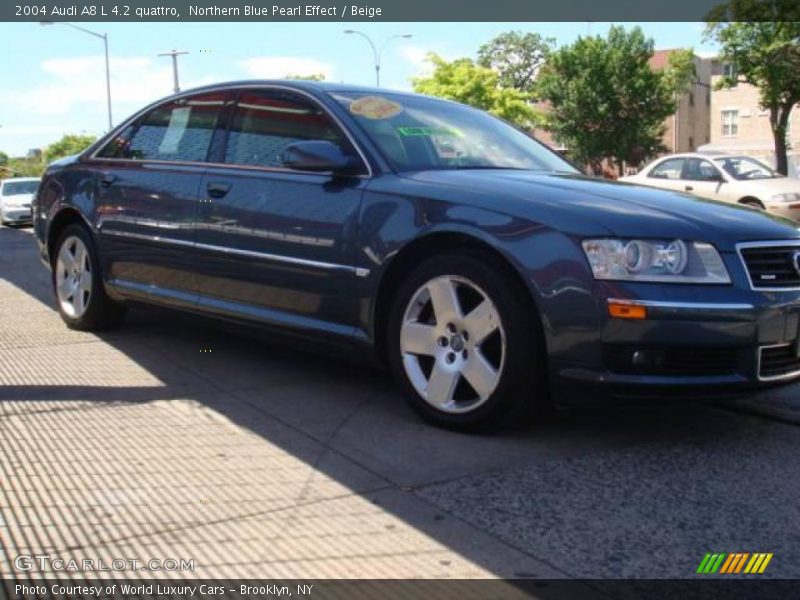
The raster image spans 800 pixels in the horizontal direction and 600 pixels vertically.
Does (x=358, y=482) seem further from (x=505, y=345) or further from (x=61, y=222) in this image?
(x=61, y=222)

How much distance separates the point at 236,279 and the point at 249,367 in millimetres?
627

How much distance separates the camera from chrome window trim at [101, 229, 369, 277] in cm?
413

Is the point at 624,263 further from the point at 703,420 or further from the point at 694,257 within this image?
the point at 703,420

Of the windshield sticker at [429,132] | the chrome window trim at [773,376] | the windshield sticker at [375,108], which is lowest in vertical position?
the chrome window trim at [773,376]

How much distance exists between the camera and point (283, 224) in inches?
172

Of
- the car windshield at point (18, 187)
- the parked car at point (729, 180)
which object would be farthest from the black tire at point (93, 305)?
the car windshield at point (18, 187)

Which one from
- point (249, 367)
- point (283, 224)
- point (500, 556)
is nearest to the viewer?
point (500, 556)

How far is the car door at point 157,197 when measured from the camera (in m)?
5.01

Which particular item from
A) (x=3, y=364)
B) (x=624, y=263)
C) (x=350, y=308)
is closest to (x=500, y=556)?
(x=624, y=263)

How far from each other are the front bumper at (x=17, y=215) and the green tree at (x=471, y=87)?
27.3 m

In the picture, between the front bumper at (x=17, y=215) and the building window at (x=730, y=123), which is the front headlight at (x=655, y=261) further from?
the building window at (x=730, y=123)

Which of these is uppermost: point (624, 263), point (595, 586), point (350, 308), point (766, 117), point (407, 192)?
point (766, 117)

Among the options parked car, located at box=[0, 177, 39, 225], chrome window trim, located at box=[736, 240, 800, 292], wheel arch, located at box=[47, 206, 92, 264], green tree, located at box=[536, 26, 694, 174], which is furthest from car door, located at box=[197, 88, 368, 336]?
green tree, located at box=[536, 26, 694, 174]

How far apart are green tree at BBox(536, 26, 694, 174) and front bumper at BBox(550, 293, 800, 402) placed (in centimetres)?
4157
